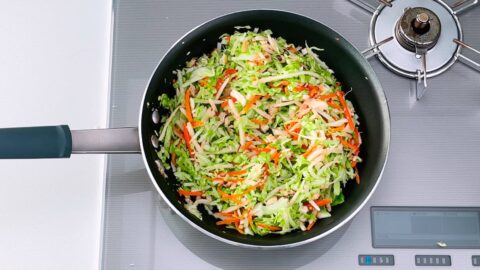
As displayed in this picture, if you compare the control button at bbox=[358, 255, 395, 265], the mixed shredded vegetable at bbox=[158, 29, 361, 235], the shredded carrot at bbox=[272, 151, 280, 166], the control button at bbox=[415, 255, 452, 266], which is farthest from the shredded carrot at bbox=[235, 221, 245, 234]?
the control button at bbox=[415, 255, 452, 266]

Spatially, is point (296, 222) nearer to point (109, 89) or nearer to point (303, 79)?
point (303, 79)

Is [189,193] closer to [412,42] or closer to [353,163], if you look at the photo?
[353,163]

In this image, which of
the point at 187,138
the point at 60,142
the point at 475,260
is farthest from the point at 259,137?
the point at 475,260

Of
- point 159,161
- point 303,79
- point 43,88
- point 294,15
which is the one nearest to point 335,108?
point 303,79

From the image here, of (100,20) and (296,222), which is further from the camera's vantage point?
(100,20)

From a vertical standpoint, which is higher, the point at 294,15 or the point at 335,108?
the point at 294,15

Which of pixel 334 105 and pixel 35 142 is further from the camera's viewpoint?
pixel 334 105

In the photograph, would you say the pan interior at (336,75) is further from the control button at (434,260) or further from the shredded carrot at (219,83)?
the control button at (434,260)

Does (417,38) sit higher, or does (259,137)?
(417,38)
